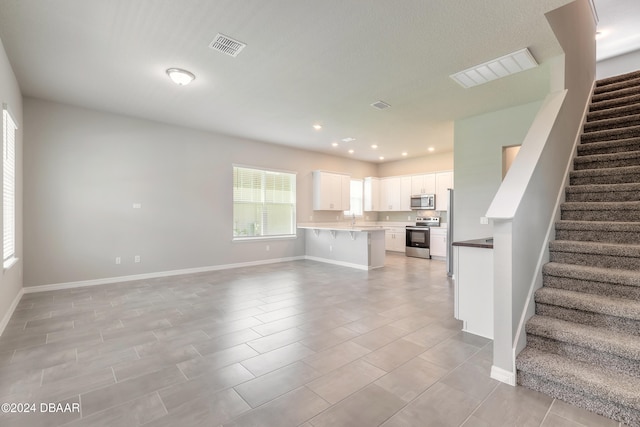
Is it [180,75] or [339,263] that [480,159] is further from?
[180,75]

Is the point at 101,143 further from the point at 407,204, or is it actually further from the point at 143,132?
the point at 407,204

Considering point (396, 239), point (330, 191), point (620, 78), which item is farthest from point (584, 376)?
point (396, 239)

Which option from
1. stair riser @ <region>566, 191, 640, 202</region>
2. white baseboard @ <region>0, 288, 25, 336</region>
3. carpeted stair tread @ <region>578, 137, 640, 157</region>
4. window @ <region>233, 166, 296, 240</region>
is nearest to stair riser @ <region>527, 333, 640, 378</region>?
stair riser @ <region>566, 191, 640, 202</region>

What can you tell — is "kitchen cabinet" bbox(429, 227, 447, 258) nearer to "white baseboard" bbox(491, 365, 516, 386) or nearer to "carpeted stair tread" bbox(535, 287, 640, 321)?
"carpeted stair tread" bbox(535, 287, 640, 321)

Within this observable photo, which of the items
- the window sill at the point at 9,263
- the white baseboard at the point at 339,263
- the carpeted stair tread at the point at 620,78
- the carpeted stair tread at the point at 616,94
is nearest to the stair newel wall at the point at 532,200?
the carpeted stair tread at the point at 616,94

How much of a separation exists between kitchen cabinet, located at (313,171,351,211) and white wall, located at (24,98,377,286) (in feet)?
6.28

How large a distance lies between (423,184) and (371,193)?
5.60ft

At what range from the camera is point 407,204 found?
908 centimetres

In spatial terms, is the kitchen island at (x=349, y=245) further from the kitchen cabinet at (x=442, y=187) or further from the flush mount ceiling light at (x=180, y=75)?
the flush mount ceiling light at (x=180, y=75)

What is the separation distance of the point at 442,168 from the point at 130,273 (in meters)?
8.07

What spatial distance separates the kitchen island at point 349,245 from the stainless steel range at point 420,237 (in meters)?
1.92

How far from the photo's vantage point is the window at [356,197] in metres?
9.52

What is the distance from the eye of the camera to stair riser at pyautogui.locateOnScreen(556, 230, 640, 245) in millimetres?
2584

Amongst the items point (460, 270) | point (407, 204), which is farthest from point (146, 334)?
point (407, 204)
